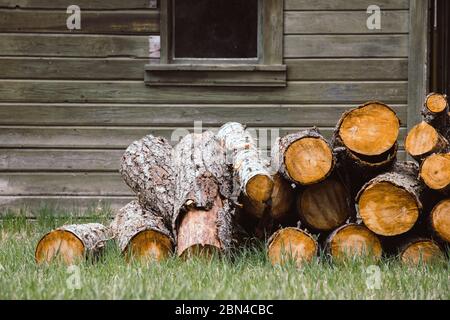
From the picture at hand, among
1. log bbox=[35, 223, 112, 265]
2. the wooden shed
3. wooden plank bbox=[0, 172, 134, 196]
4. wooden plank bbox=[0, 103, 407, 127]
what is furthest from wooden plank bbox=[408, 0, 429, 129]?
log bbox=[35, 223, 112, 265]

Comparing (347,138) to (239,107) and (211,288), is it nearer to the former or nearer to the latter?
(211,288)

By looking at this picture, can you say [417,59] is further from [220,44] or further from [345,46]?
[220,44]

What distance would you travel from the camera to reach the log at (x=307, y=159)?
514cm

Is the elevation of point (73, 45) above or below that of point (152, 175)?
above

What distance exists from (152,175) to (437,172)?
2133 mm

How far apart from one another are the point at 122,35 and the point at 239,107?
140 centimetres

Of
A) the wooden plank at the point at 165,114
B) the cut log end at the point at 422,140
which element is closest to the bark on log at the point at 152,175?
the wooden plank at the point at 165,114

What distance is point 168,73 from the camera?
7605 millimetres

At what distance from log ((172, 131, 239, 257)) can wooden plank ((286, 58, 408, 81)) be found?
2095 millimetres

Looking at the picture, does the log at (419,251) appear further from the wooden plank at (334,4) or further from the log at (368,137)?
the wooden plank at (334,4)

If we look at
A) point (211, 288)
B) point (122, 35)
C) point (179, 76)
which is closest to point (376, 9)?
point (179, 76)

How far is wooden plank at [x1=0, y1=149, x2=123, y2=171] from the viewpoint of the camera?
7.71m

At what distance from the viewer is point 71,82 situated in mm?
7684

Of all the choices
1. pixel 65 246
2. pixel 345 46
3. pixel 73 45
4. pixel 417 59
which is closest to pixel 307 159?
pixel 65 246
